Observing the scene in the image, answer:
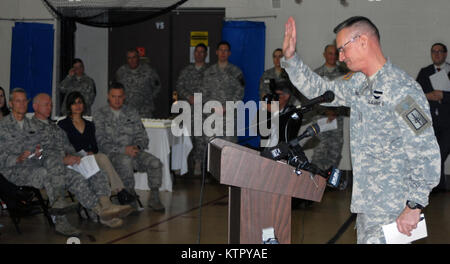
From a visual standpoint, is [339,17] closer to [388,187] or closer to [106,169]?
[106,169]

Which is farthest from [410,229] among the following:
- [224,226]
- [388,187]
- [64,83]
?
[64,83]

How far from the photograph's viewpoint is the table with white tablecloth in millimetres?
7152

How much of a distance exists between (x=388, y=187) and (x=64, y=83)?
7289 millimetres

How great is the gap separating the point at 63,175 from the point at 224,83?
3.35m

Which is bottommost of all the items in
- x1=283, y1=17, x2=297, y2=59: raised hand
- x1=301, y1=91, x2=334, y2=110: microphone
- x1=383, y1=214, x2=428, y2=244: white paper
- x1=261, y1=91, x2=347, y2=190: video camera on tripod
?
x1=383, y1=214, x2=428, y2=244: white paper

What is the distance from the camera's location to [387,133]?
233cm

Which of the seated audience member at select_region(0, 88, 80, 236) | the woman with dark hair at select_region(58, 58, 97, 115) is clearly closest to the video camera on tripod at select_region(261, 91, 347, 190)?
the seated audience member at select_region(0, 88, 80, 236)

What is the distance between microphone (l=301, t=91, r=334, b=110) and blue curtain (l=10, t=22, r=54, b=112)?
7.64 meters

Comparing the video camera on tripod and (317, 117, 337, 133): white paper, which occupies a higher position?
the video camera on tripod

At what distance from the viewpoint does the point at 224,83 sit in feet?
26.6

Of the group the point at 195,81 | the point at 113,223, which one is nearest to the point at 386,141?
the point at 113,223

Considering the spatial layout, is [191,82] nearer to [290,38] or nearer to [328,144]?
[328,144]

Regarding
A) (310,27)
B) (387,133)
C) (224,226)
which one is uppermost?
(310,27)

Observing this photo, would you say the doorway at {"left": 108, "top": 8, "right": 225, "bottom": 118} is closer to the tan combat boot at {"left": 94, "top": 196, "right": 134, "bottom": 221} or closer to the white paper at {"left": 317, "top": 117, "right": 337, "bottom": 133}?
the white paper at {"left": 317, "top": 117, "right": 337, "bottom": 133}
